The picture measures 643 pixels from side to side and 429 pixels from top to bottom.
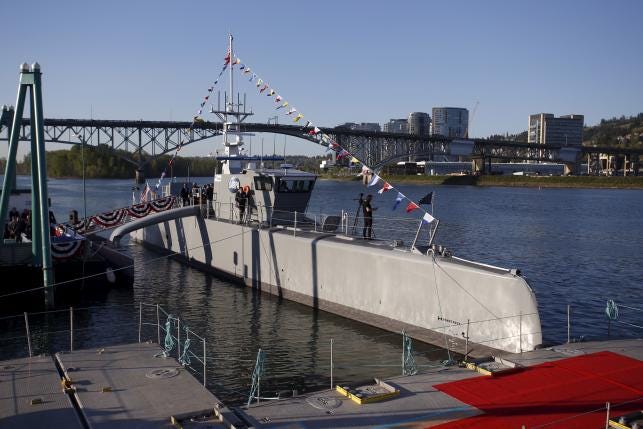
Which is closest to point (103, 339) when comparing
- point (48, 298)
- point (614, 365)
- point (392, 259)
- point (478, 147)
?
point (48, 298)

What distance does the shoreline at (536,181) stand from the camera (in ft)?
424

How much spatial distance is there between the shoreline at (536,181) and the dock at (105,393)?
133 metres

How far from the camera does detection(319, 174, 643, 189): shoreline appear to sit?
12938 cm

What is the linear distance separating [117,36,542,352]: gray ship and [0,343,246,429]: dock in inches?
304

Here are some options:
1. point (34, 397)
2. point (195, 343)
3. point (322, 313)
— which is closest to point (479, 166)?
point (322, 313)

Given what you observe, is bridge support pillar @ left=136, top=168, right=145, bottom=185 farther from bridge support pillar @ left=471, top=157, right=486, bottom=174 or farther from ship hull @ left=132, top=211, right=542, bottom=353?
bridge support pillar @ left=471, top=157, right=486, bottom=174

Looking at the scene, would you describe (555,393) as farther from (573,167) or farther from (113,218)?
(573,167)

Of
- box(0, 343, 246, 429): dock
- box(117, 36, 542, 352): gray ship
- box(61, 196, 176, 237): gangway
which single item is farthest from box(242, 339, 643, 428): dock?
box(61, 196, 176, 237): gangway

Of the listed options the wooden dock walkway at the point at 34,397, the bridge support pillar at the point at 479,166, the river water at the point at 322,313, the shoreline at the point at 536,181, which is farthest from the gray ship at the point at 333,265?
the bridge support pillar at the point at 479,166

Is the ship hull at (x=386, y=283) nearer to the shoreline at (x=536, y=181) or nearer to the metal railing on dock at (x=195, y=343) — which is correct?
the metal railing on dock at (x=195, y=343)

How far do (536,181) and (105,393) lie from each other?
13854 cm

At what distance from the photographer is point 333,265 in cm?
2208

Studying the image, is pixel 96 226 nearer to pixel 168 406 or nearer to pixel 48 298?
pixel 48 298

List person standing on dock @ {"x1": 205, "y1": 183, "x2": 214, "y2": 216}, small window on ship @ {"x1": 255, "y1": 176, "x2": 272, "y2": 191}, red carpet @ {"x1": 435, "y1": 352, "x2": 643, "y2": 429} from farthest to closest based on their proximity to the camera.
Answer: person standing on dock @ {"x1": 205, "y1": 183, "x2": 214, "y2": 216} < small window on ship @ {"x1": 255, "y1": 176, "x2": 272, "y2": 191} < red carpet @ {"x1": 435, "y1": 352, "x2": 643, "y2": 429}
